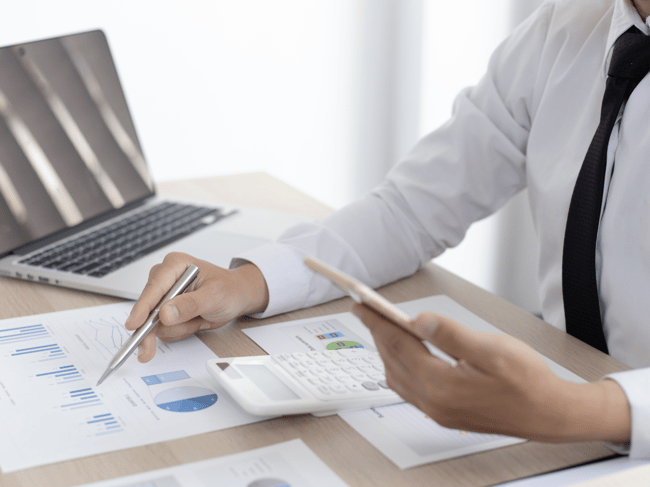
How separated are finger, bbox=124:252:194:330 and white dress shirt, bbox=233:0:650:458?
12cm

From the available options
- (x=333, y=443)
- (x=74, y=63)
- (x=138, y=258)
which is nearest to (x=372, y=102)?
(x=74, y=63)

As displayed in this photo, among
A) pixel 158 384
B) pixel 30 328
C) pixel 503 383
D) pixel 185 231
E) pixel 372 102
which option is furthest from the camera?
pixel 372 102

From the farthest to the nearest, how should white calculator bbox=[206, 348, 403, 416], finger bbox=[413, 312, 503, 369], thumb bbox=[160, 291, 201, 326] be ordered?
thumb bbox=[160, 291, 201, 326], white calculator bbox=[206, 348, 403, 416], finger bbox=[413, 312, 503, 369]

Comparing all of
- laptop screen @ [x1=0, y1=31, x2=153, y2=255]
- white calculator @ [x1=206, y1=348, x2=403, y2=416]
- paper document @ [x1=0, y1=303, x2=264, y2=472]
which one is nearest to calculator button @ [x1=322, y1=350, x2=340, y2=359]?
white calculator @ [x1=206, y1=348, x2=403, y2=416]

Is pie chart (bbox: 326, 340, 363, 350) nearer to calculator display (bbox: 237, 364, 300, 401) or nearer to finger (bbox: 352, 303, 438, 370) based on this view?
calculator display (bbox: 237, 364, 300, 401)

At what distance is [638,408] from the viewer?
1.84ft

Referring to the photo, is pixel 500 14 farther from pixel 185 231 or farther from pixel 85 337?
pixel 85 337

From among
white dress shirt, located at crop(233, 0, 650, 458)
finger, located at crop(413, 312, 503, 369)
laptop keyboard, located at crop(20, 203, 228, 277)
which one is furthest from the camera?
laptop keyboard, located at crop(20, 203, 228, 277)

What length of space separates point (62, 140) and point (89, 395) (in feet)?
1.97

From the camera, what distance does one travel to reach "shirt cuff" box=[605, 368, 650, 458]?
1.83 feet

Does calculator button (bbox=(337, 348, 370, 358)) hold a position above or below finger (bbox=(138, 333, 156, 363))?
below

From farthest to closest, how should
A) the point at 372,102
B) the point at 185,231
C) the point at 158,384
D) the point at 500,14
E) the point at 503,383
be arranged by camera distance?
the point at 372,102 → the point at 500,14 → the point at 185,231 → the point at 158,384 → the point at 503,383

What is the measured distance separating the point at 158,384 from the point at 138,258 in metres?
0.34

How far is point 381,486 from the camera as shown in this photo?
1.72 feet
